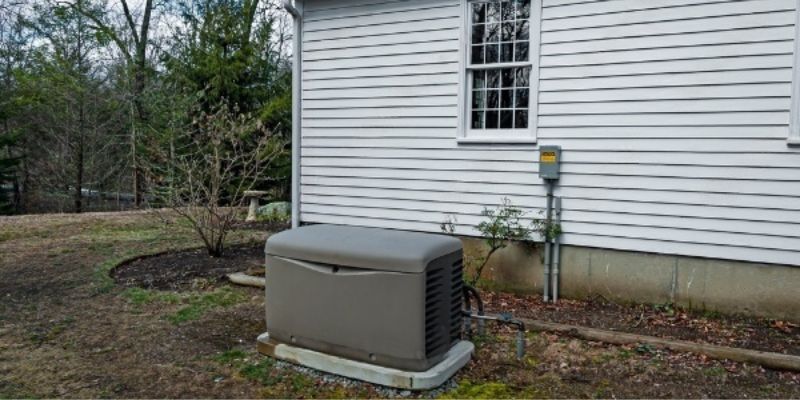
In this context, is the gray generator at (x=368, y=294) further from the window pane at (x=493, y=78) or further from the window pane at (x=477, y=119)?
the window pane at (x=493, y=78)

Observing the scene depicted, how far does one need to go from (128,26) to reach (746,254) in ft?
65.7

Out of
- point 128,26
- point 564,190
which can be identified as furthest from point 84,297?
point 128,26

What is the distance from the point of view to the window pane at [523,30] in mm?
5887

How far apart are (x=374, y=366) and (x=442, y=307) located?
1.81 ft

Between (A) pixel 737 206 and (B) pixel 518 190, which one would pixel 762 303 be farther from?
(B) pixel 518 190

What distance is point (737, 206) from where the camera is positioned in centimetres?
489

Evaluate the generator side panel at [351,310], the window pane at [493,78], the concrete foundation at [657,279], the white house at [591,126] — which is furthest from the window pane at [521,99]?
the generator side panel at [351,310]

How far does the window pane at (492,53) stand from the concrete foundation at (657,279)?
193 cm

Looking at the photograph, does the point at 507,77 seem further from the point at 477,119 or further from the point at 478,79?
the point at 477,119

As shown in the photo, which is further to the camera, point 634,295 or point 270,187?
point 270,187

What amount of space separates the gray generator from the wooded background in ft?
35.6

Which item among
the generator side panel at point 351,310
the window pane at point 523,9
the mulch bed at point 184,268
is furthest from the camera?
the mulch bed at point 184,268

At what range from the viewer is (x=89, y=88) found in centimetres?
1684

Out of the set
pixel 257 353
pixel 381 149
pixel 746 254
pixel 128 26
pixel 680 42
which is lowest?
pixel 257 353
